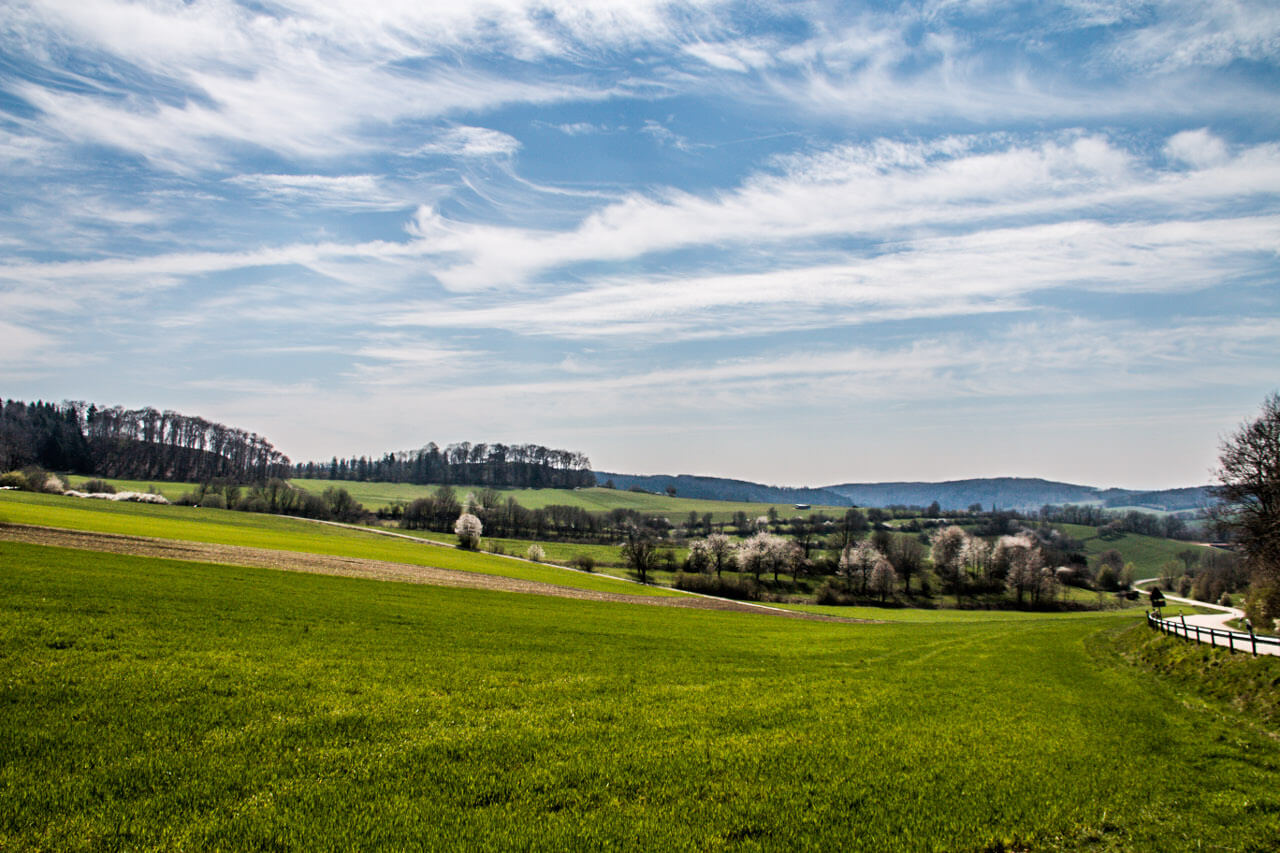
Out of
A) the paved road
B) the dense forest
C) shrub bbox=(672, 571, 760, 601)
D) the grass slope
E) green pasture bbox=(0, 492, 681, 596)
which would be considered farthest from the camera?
the dense forest

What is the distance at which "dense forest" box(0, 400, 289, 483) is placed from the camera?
157 m

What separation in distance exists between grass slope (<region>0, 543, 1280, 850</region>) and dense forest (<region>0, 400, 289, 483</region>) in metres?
177

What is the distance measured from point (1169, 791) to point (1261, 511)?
4479cm

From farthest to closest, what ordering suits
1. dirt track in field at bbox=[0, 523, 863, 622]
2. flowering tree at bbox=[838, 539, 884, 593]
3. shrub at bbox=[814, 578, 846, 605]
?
flowering tree at bbox=[838, 539, 884, 593]
shrub at bbox=[814, 578, 846, 605]
dirt track in field at bbox=[0, 523, 863, 622]

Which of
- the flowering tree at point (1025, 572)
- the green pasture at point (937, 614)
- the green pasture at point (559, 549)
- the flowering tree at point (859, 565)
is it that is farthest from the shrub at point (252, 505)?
the flowering tree at point (1025, 572)

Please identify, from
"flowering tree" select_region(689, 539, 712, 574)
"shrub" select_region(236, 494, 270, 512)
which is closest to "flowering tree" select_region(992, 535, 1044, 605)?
"flowering tree" select_region(689, 539, 712, 574)

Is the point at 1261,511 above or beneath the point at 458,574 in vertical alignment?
above

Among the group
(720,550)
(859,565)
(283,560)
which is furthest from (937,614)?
(283,560)

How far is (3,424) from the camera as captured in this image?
147 m

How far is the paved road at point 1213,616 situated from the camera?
26.0 m

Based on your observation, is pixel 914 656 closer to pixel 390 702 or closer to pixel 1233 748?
pixel 1233 748

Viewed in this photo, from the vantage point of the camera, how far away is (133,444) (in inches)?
6737

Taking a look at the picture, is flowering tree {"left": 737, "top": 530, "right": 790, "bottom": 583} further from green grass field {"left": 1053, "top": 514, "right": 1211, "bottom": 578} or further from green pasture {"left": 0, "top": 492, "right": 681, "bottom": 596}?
green grass field {"left": 1053, "top": 514, "right": 1211, "bottom": 578}

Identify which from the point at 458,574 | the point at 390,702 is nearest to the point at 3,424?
the point at 458,574
